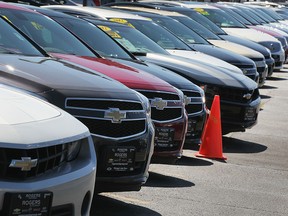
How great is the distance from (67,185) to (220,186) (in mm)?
3659

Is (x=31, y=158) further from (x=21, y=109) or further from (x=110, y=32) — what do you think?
(x=110, y=32)

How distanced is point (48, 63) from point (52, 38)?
166cm

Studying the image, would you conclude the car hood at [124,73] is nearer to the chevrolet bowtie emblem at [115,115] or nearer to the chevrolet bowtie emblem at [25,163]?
the chevrolet bowtie emblem at [115,115]

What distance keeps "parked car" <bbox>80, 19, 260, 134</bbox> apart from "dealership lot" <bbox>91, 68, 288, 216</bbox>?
384mm

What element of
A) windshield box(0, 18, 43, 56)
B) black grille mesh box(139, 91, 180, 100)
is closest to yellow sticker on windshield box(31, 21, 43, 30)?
windshield box(0, 18, 43, 56)

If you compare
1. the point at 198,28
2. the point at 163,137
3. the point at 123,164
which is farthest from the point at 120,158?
the point at 198,28

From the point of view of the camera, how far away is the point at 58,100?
603 cm

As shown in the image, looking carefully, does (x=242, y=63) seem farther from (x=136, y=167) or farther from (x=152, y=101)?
(x=136, y=167)

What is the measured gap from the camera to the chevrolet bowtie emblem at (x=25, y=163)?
179 inches

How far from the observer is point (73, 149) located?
5.15 m

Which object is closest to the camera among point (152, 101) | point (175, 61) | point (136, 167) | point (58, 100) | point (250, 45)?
point (58, 100)

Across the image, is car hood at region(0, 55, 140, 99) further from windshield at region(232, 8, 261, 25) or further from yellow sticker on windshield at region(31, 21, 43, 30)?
windshield at region(232, 8, 261, 25)

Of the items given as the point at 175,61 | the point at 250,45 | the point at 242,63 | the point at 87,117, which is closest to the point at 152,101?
the point at 87,117

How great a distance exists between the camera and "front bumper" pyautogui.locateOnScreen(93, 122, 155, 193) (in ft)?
20.1
